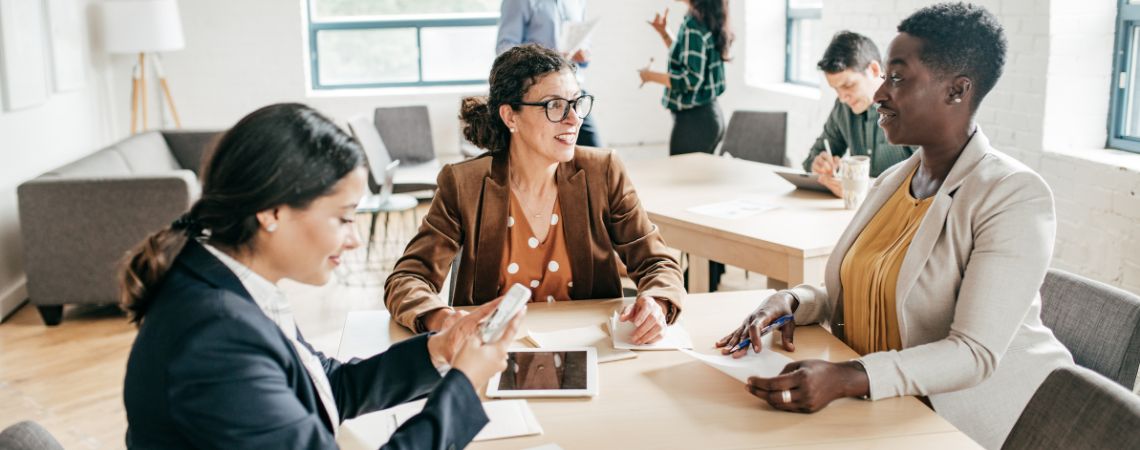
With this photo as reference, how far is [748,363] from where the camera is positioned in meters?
1.98

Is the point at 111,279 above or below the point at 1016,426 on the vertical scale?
below

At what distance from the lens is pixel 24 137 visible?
5.34 meters

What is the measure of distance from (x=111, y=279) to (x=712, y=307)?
138 inches

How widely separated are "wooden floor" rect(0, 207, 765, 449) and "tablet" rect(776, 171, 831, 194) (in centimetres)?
152

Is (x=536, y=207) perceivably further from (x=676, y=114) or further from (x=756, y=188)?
(x=676, y=114)

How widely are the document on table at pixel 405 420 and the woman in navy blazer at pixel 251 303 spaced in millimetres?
219

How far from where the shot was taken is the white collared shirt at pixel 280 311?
1.36 meters

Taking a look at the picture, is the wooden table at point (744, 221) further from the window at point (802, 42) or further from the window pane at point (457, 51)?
the window pane at point (457, 51)

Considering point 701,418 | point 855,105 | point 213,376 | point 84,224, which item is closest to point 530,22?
point 855,105

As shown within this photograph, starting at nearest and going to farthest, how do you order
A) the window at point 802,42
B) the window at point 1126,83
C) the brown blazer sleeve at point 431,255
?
the brown blazer sleeve at point 431,255
the window at point 1126,83
the window at point 802,42

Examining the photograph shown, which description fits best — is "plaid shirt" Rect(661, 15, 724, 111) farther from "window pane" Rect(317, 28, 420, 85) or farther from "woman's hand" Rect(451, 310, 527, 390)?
"woman's hand" Rect(451, 310, 527, 390)

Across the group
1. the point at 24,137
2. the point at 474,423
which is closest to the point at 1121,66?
the point at 474,423

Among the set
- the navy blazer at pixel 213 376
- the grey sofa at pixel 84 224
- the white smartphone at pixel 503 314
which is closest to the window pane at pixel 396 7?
the grey sofa at pixel 84 224

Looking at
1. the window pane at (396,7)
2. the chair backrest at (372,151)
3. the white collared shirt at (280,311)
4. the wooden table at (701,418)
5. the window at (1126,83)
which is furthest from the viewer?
the window pane at (396,7)
